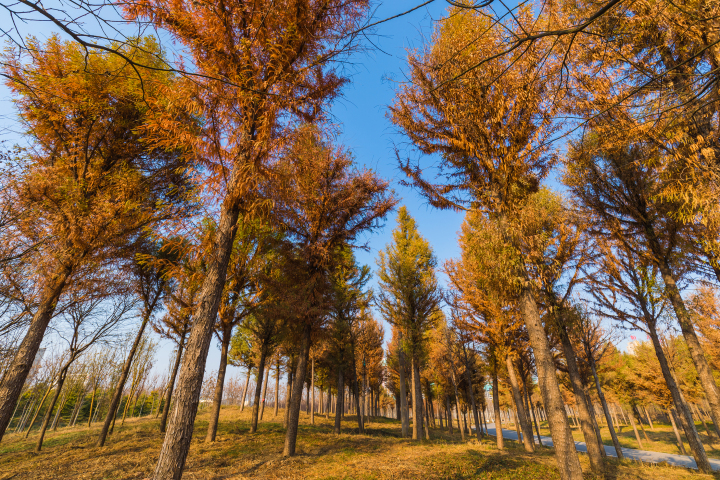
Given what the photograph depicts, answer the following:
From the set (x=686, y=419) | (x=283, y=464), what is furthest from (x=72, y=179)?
(x=686, y=419)

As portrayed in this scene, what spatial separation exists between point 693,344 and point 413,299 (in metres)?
8.27

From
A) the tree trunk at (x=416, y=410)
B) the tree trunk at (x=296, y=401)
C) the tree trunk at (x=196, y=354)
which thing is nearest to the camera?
the tree trunk at (x=196, y=354)

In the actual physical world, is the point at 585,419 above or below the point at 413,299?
below

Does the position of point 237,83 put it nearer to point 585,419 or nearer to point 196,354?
point 196,354

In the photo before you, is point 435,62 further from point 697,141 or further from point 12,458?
point 12,458

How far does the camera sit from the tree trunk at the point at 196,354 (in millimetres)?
3330

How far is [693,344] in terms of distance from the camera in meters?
6.73

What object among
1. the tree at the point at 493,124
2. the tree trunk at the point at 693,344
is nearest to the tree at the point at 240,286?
the tree at the point at 493,124

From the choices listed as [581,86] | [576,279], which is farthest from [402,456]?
[581,86]

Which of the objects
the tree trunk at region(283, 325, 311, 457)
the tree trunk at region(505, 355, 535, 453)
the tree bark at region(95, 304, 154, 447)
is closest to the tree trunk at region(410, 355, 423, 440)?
the tree trunk at region(505, 355, 535, 453)

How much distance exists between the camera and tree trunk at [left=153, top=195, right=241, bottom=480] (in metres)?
3.33

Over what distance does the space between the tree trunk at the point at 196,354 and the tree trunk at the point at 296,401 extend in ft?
11.5

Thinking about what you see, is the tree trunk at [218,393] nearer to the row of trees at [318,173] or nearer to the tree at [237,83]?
the row of trees at [318,173]

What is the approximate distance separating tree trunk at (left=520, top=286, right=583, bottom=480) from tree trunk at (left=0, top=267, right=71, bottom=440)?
902 centimetres
